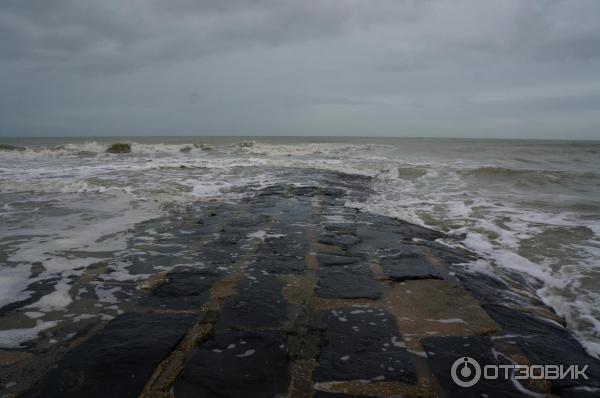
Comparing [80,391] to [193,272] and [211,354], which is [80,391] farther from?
[193,272]

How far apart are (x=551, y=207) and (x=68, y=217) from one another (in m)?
8.41

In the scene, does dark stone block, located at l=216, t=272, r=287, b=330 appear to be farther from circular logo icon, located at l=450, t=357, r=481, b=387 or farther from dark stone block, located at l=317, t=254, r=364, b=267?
circular logo icon, located at l=450, t=357, r=481, b=387

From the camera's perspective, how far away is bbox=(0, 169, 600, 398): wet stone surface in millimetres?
1701

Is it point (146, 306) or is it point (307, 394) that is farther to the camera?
point (146, 306)

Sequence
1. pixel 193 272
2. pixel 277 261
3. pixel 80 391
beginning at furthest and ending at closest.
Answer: pixel 277 261
pixel 193 272
pixel 80 391

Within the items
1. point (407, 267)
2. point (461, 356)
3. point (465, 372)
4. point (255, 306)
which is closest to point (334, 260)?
point (407, 267)

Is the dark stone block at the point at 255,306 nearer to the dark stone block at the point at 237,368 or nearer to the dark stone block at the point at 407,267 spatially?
the dark stone block at the point at 237,368

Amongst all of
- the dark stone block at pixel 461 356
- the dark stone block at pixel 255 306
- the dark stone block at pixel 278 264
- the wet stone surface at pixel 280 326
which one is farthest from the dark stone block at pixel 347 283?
the dark stone block at pixel 461 356

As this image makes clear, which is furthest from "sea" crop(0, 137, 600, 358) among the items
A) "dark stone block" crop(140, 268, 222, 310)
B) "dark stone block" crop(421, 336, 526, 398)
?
"dark stone block" crop(421, 336, 526, 398)

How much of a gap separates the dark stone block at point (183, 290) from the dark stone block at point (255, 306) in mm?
246

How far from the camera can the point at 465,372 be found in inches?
→ 71.9

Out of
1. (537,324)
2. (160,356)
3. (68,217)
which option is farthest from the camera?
(68,217)

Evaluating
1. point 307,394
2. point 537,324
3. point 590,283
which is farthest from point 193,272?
point 590,283

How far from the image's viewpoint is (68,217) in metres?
5.12
